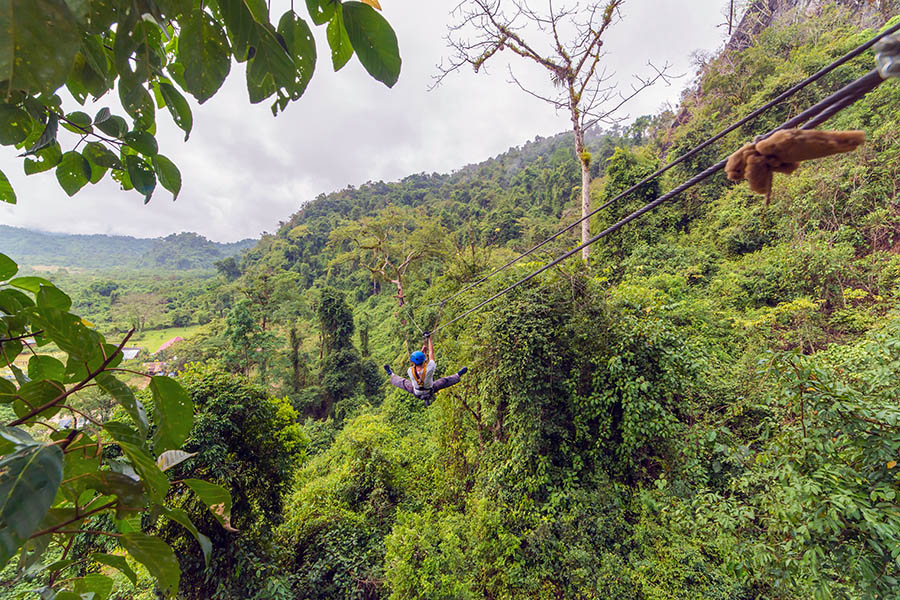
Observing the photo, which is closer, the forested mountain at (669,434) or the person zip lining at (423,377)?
the forested mountain at (669,434)

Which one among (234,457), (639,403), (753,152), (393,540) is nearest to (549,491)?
A: (639,403)

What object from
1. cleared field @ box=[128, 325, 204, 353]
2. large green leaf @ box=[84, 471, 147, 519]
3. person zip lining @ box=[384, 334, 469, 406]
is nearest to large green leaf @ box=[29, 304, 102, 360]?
large green leaf @ box=[84, 471, 147, 519]

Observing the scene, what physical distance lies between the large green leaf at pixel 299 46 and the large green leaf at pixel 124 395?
713 mm

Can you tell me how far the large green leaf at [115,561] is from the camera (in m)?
0.58

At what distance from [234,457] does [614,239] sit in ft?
33.8

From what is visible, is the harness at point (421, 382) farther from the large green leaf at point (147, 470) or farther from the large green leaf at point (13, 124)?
the large green leaf at point (13, 124)

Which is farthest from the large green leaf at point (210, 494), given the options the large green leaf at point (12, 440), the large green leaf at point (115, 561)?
the large green leaf at point (12, 440)

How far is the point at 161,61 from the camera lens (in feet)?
2.70

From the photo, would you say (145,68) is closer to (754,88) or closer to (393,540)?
(393,540)

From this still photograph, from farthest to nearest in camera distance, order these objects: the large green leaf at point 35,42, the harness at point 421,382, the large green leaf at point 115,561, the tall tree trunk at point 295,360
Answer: the tall tree trunk at point 295,360 < the harness at point 421,382 < the large green leaf at point 115,561 < the large green leaf at point 35,42

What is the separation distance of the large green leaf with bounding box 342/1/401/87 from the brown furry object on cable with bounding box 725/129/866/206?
83 cm

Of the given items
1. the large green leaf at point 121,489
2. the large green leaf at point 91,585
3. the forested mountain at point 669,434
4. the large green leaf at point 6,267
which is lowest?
the forested mountain at point 669,434

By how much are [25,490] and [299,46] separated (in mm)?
880

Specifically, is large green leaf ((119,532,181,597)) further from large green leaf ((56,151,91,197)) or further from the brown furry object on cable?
the brown furry object on cable
